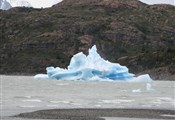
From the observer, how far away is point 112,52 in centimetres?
19838

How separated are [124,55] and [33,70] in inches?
1584

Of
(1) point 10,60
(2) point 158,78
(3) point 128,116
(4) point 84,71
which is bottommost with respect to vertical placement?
(3) point 128,116

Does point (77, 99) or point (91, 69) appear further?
point (91, 69)

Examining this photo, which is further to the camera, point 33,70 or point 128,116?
point 33,70

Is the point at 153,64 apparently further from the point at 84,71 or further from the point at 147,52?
the point at 84,71

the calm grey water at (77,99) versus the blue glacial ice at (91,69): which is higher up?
the blue glacial ice at (91,69)

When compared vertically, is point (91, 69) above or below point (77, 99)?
above

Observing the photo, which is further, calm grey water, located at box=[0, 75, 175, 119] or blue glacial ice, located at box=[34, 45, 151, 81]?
blue glacial ice, located at box=[34, 45, 151, 81]

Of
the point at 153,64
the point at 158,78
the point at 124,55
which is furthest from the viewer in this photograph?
the point at 124,55

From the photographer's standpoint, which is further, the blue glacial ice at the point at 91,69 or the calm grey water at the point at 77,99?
the blue glacial ice at the point at 91,69

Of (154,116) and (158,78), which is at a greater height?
(158,78)

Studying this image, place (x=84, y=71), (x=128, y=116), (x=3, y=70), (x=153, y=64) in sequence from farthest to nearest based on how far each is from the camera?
(x=3, y=70)
(x=153, y=64)
(x=84, y=71)
(x=128, y=116)

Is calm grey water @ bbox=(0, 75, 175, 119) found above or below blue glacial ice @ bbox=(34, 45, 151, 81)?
below

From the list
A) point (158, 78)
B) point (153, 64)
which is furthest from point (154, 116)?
point (153, 64)
